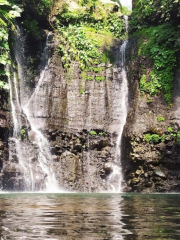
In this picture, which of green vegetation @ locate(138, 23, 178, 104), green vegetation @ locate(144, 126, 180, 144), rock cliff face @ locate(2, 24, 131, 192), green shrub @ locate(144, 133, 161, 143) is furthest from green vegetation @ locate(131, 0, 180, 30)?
green shrub @ locate(144, 133, 161, 143)

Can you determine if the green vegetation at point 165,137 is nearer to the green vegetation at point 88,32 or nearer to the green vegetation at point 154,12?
the green vegetation at point 88,32

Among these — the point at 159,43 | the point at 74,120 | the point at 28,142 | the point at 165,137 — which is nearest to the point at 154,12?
the point at 159,43

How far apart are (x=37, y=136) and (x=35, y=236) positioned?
10869mm

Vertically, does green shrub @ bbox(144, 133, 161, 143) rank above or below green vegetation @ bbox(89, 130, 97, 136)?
below

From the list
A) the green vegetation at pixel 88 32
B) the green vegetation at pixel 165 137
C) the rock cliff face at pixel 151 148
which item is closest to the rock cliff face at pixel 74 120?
the green vegetation at pixel 88 32

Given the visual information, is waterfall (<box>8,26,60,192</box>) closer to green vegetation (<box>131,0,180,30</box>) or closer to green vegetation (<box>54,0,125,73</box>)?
green vegetation (<box>54,0,125,73</box>)

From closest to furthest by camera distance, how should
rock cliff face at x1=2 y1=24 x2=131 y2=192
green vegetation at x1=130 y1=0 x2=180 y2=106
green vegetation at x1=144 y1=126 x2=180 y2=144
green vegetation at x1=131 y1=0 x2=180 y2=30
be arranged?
green vegetation at x1=144 y1=126 x2=180 y2=144
rock cliff face at x1=2 y1=24 x2=131 y2=192
green vegetation at x1=130 y1=0 x2=180 y2=106
green vegetation at x1=131 y1=0 x2=180 y2=30

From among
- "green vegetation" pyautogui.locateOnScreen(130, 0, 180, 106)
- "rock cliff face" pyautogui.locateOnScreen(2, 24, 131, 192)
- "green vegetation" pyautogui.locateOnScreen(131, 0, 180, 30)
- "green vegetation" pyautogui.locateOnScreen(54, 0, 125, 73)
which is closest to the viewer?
"rock cliff face" pyautogui.locateOnScreen(2, 24, 131, 192)

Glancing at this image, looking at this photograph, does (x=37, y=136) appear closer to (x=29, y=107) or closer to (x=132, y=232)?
(x=29, y=107)

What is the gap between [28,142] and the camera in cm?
1325

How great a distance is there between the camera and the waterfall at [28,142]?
12.4 m

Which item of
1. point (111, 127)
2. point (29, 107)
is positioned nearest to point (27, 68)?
point (29, 107)

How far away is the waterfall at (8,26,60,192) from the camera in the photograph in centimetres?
1243

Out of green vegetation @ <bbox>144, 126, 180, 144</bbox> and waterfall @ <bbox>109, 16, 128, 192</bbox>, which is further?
waterfall @ <bbox>109, 16, 128, 192</bbox>
